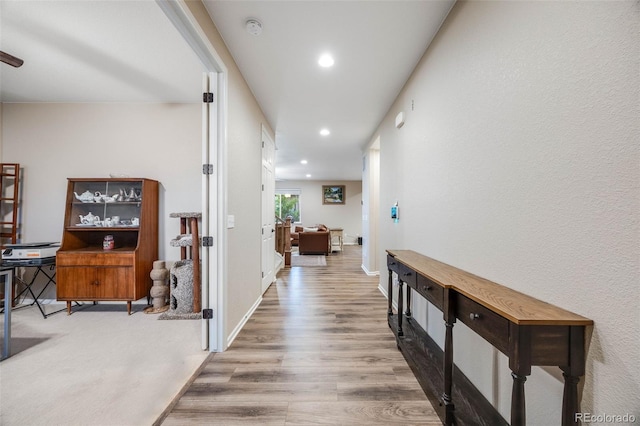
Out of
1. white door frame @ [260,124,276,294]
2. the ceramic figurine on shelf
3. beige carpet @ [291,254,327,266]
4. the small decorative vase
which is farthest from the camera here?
beige carpet @ [291,254,327,266]

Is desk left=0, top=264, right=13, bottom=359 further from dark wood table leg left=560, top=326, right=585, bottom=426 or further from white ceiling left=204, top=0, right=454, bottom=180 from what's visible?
dark wood table leg left=560, top=326, right=585, bottom=426

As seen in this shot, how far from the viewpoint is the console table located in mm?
813

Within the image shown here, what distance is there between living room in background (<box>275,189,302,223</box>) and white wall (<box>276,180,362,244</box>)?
0.47ft

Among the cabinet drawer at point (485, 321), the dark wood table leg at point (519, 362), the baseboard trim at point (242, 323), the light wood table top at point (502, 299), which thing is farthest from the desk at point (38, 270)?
the dark wood table leg at point (519, 362)

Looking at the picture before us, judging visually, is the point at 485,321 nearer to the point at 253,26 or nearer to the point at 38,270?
the point at 253,26

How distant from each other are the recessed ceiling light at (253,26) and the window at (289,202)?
319 inches

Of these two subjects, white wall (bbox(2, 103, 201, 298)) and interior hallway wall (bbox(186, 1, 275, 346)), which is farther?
white wall (bbox(2, 103, 201, 298))

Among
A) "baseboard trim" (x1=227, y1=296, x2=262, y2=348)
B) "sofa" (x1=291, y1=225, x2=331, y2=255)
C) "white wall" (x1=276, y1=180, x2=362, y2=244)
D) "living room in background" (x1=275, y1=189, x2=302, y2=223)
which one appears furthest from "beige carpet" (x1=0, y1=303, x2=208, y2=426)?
"white wall" (x1=276, y1=180, x2=362, y2=244)

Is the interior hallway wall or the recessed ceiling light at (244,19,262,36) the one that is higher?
the recessed ceiling light at (244,19,262,36)

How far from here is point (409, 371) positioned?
1.79 metres

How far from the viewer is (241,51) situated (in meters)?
2.15

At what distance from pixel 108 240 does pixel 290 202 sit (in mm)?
7217

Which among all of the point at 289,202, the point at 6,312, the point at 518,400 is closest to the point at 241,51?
the point at 518,400

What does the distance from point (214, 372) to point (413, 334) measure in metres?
1.67
